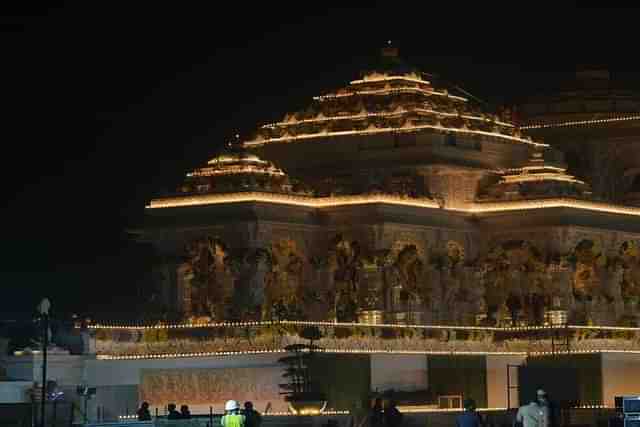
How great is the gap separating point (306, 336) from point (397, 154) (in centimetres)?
944

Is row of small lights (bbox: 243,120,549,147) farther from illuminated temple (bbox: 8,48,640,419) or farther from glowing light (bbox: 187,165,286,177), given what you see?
glowing light (bbox: 187,165,286,177)

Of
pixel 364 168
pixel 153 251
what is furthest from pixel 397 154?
pixel 153 251

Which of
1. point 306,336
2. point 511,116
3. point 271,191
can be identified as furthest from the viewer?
point 511,116

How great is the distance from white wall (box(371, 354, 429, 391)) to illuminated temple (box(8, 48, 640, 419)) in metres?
0.07

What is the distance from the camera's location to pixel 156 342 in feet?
220

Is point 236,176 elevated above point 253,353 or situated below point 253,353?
above

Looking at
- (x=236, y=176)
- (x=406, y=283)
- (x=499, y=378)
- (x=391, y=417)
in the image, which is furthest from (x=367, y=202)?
(x=391, y=417)

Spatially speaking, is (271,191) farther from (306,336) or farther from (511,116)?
(511,116)

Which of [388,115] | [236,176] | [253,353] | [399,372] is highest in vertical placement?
[388,115]

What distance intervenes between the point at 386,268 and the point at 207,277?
16.5 feet

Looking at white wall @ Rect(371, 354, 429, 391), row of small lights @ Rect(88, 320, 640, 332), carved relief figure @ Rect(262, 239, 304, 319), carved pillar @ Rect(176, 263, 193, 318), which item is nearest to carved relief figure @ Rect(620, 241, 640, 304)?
row of small lights @ Rect(88, 320, 640, 332)

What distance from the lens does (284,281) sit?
2761 inches

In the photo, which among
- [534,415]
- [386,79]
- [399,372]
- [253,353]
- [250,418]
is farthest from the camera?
[386,79]

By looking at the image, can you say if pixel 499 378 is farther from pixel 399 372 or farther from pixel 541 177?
pixel 541 177
